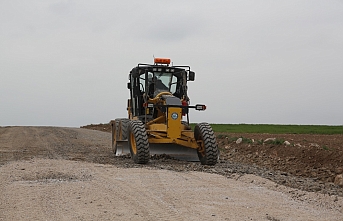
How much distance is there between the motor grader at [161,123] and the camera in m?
11.7

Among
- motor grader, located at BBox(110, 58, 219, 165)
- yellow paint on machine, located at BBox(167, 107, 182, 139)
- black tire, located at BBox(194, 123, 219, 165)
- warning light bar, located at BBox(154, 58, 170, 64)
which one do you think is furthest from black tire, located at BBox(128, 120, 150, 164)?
warning light bar, located at BBox(154, 58, 170, 64)

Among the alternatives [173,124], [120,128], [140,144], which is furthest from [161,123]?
[120,128]

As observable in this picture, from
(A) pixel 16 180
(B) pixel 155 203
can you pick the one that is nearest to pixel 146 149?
(A) pixel 16 180

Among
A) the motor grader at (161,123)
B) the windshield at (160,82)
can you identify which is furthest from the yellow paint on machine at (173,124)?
the windshield at (160,82)

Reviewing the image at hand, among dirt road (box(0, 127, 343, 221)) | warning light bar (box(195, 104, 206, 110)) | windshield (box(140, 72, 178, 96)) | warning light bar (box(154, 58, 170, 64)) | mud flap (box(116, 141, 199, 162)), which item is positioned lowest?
dirt road (box(0, 127, 343, 221))

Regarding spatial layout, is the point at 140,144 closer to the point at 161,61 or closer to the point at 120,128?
the point at 120,128

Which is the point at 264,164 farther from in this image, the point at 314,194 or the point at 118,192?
the point at 118,192

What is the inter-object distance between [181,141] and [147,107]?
158cm

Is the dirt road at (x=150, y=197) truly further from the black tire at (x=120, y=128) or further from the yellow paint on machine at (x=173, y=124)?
the black tire at (x=120, y=128)

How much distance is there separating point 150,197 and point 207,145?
4840 millimetres

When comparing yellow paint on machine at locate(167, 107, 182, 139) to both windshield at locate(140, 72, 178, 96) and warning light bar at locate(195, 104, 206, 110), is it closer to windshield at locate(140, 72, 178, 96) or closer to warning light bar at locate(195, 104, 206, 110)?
warning light bar at locate(195, 104, 206, 110)

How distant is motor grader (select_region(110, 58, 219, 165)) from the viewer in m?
11.7

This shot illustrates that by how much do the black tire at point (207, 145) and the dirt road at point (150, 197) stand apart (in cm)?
173

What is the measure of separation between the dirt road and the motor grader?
75.1 inches
